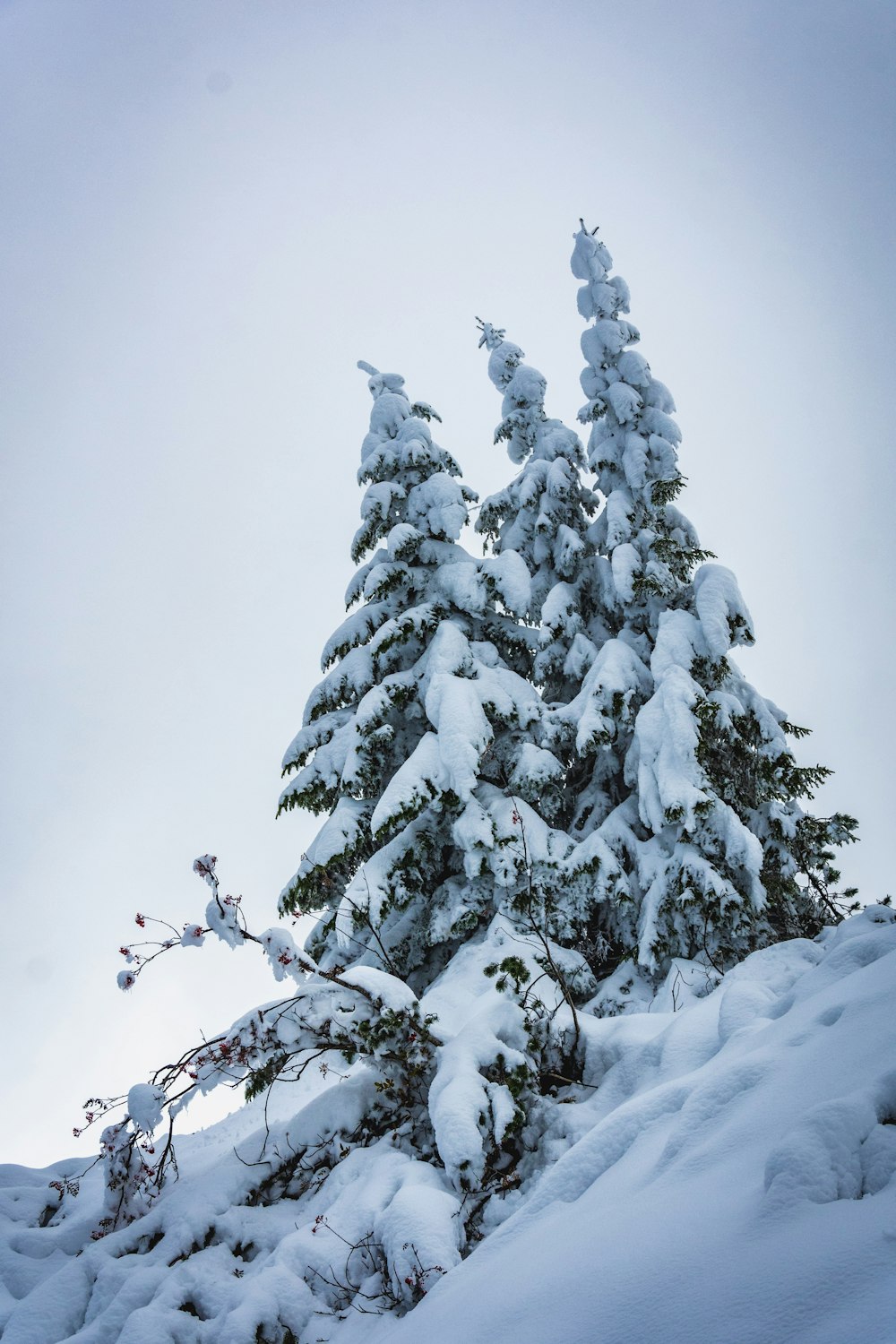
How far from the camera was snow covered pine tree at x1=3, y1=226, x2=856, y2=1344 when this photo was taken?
175 inches

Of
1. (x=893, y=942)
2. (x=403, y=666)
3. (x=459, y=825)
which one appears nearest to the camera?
(x=893, y=942)

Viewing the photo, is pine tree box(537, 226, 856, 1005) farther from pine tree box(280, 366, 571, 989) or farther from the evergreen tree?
pine tree box(280, 366, 571, 989)

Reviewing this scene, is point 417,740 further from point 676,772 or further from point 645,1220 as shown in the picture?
point 645,1220

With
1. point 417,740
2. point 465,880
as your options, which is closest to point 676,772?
point 465,880

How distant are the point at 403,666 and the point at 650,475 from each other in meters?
5.68

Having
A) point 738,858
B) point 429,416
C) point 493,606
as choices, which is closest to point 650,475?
point 493,606

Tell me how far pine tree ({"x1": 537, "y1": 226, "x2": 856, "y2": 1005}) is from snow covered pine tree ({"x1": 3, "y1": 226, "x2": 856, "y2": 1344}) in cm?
5

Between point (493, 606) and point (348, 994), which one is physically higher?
point (493, 606)

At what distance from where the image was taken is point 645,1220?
2674 millimetres

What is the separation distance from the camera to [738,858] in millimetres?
8320

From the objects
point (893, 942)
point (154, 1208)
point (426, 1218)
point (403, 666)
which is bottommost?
point (426, 1218)

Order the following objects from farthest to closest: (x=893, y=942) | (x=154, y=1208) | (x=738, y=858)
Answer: (x=738, y=858) < (x=154, y=1208) < (x=893, y=942)

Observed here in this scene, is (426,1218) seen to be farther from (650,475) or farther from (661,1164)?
(650,475)

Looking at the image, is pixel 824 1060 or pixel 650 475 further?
pixel 650 475
